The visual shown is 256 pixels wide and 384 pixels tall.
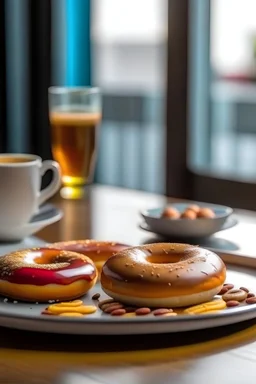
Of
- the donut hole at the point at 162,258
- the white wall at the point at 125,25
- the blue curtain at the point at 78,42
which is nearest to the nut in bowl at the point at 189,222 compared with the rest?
the donut hole at the point at 162,258

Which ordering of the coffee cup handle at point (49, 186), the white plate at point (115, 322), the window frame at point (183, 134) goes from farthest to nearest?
the window frame at point (183, 134) < the coffee cup handle at point (49, 186) < the white plate at point (115, 322)

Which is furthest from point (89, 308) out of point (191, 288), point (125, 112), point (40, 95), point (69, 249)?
point (125, 112)

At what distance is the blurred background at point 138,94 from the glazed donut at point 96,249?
1.51 m

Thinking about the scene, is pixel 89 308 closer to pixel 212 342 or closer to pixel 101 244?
pixel 212 342

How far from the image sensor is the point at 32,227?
121 centimetres

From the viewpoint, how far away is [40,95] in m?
3.09

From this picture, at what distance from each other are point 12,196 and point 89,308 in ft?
1.35

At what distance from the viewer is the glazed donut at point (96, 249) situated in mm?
978

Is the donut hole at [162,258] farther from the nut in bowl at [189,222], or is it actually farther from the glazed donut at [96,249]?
the nut in bowl at [189,222]

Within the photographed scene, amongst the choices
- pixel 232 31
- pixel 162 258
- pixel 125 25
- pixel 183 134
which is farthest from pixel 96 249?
pixel 232 31

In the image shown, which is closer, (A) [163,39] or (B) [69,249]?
(B) [69,249]

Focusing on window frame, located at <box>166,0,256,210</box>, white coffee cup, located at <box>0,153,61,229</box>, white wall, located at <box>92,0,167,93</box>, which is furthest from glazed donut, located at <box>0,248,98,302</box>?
white wall, located at <box>92,0,167,93</box>

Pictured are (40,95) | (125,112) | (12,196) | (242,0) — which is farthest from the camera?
(125,112)

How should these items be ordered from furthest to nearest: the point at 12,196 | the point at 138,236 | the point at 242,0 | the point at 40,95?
1. the point at 242,0
2. the point at 40,95
3. the point at 138,236
4. the point at 12,196
